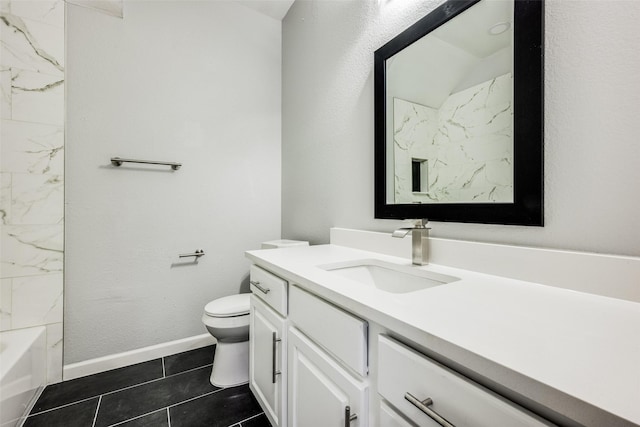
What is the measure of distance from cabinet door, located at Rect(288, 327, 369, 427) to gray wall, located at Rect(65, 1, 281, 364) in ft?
4.29

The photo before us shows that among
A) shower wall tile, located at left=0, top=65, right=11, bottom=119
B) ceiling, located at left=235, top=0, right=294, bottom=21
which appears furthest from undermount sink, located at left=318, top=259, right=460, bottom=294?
ceiling, located at left=235, top=0, right=294, bottom=21

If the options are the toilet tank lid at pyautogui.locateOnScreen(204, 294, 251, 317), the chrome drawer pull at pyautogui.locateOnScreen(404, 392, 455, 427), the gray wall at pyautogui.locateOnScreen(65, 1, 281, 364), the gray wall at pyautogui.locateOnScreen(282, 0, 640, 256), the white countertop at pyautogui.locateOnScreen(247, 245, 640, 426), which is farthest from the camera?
the gray wall at pyautogui.locateOnScreen(65, 1, 281, 364)

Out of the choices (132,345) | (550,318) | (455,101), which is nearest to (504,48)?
(455,101)

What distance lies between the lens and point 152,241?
1.83 meters

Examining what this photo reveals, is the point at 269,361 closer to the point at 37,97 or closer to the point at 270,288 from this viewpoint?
the point at 270,288

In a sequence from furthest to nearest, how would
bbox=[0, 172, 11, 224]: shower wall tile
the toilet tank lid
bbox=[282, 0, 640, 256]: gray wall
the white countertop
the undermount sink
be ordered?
1. the toilet tank lid
2. bbox=[0, 172, 11, 224]: shower wall tile
3. the undermount sink
4. bbox=[282, 0, 640, 256]: gray wall
5. the white countertop

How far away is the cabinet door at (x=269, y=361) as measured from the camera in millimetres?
1039

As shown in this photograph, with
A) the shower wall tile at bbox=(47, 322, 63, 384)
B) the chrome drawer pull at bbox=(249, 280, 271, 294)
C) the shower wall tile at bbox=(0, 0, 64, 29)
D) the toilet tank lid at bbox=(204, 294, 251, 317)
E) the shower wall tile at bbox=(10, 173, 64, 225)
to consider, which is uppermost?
the shower wall tile at bbox=(0, 0, 64, 29)

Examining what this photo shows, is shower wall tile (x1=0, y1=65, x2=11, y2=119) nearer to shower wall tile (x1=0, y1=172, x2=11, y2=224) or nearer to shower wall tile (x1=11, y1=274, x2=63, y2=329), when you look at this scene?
shower wall tile (x1=0, y1=172, x2=11, y2=224)

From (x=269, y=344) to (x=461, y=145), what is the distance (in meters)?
1.11

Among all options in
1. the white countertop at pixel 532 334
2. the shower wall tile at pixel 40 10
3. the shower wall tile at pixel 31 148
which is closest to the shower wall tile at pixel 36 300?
the shower wall tile at pixel 31 148

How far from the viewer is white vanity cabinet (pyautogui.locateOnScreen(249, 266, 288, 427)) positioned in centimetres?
103

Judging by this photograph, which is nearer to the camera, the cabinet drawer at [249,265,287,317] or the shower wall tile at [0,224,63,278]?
the cabinet drawer at [249,265,287,317]

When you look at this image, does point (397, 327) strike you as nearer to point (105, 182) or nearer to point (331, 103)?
point (331, 103)
